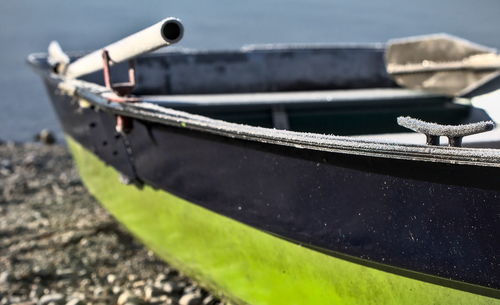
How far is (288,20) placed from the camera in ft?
98.1

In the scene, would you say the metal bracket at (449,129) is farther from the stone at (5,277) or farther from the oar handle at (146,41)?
the stone at (5,277)

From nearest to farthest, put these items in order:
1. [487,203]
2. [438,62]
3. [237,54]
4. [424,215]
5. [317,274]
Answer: [487,203] → [424,215] → [317,274] → [438,62] → [237,54]

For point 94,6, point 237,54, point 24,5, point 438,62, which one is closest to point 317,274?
point 438,62

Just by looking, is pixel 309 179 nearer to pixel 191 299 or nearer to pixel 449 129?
pixel 449 129

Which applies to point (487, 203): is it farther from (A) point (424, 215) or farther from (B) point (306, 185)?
(B) point (306, 185)

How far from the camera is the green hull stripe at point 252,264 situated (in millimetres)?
3221

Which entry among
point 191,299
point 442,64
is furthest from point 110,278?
point 442,64

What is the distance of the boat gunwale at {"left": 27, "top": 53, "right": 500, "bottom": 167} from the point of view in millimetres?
2604

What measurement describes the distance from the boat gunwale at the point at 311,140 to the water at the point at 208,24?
8591 mm

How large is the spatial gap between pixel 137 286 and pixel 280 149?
2.28 metres

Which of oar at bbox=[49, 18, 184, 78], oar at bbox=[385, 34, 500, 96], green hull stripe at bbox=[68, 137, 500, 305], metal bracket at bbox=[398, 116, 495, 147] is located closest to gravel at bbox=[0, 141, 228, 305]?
green hull stripe at bbox=[68, 137, 500, 305]

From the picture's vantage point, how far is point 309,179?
10.6 ft

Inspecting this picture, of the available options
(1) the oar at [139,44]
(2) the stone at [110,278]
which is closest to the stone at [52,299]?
(2) the stone at [110,278]

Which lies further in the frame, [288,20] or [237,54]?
[288,20]
